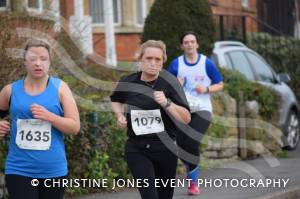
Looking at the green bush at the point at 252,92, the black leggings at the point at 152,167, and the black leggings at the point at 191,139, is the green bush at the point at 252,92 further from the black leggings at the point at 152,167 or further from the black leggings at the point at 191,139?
the black leggings at the point at 152,167

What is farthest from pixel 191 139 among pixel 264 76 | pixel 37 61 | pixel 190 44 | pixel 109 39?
pixel 109 39

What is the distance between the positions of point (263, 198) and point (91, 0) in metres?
12.4

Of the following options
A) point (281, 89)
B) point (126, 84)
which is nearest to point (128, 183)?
point (126, 84)

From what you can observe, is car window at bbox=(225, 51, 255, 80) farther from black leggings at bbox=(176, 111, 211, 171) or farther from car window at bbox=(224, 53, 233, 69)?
black leggings at bbox=(176, 111, 211, 171)

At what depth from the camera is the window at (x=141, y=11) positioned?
22656mm

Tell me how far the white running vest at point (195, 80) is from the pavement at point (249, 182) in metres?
1.07

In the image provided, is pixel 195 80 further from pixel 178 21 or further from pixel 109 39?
pixel 109 39

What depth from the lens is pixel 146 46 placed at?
7.46 m

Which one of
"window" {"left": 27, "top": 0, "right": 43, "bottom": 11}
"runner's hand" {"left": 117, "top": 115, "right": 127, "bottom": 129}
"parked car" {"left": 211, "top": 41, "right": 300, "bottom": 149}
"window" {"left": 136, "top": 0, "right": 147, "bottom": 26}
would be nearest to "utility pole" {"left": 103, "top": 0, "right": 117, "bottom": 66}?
"parked car" {"left": 211, "top": 41, "right": 300, "bottom": 149}

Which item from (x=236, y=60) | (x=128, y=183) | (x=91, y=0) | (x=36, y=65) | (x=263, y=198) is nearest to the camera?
(x=36, y=65)

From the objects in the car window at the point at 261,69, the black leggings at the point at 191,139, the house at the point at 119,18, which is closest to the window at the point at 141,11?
the house at the point at 119,18

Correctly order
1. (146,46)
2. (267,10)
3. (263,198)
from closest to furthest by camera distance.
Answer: (146,46), (263,198), (267,10)

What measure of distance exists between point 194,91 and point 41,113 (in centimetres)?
411

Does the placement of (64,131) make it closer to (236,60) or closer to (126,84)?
(126,84)
